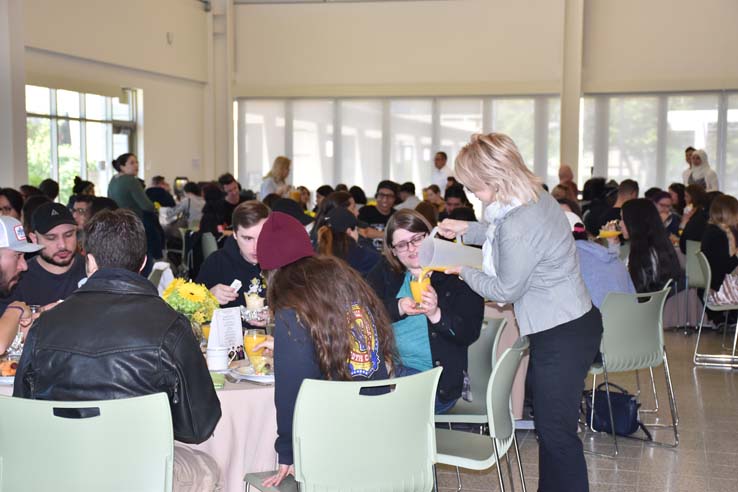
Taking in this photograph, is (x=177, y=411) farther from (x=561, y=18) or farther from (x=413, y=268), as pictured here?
(x=561, y=18)

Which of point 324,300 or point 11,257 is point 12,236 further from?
point 324,300

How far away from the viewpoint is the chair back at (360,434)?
2.54m

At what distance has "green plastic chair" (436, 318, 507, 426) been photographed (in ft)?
12.6

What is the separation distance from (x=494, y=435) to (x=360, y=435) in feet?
2.47

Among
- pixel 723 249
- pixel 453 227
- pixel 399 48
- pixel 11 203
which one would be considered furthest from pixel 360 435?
pixel 399 48

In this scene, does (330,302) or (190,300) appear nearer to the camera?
(330,302)

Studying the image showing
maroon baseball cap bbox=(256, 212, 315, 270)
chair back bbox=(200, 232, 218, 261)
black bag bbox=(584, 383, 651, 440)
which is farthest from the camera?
chair back bbox=(200, 232, 218, 261)

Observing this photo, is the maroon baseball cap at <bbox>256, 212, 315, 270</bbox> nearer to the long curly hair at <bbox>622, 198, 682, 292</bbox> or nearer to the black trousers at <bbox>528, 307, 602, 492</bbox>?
the black trousers at <bbox>528, 307, 602, 492</bbox>

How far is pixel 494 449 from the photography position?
10.5 feet

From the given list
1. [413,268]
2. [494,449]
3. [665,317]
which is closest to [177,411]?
[494,449]

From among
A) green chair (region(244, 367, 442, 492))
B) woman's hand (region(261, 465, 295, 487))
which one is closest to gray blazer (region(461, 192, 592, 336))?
green chair (region(244, 367, 442, 492))

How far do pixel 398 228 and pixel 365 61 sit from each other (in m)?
11.6

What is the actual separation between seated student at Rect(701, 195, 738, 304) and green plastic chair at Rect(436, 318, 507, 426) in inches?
137

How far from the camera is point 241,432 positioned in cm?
302
